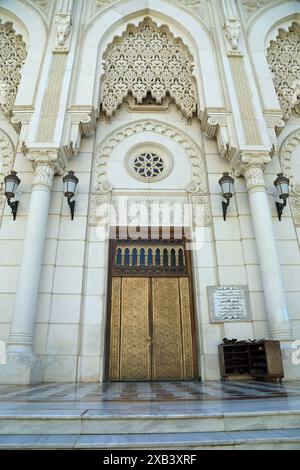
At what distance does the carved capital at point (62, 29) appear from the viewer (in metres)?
6.67

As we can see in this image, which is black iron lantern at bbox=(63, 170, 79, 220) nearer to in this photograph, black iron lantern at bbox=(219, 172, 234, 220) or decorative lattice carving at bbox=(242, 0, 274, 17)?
black iron lantern at bbox=(219, 172, 234, 220)

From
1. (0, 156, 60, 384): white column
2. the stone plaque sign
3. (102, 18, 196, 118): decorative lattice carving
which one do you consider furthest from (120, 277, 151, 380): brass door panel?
(102, 18, 196, 118): decorative lattice carving

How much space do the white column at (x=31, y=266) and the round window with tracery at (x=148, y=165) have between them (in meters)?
1.90

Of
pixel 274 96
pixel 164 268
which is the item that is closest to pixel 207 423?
pixel 164 268

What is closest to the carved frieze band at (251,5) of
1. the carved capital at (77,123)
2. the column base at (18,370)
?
the carved capital at (77,123)

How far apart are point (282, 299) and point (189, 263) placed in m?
1.83

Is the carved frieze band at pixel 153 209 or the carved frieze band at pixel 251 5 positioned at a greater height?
the carved frieze band at pixel 251 5

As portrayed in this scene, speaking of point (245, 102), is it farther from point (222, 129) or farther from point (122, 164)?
point (122, 164)

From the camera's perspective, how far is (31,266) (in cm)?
493

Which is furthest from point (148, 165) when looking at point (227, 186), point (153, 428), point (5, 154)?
point (153, 428)

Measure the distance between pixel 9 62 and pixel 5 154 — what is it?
2.54 meters

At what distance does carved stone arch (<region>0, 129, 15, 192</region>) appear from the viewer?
20.2 feet

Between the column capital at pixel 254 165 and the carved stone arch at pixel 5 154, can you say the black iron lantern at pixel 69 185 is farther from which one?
the column capital at pixel 254 165

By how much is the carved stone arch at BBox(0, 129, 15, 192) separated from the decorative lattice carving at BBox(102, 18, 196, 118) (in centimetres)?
229
